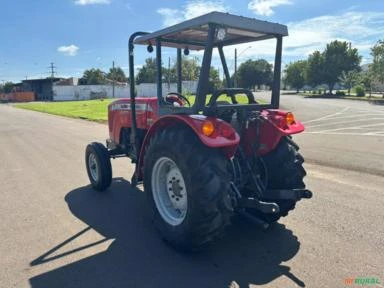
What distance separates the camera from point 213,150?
3.57 m

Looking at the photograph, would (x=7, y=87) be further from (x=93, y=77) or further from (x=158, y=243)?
(x=158, y=243)

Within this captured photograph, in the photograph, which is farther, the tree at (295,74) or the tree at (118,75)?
the tree at (118,75)

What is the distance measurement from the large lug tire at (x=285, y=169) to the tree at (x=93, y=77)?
9617cm

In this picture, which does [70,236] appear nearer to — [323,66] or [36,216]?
[36,216]

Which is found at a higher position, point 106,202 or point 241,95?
point 241,95

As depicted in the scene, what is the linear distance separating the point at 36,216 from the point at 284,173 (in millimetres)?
3396

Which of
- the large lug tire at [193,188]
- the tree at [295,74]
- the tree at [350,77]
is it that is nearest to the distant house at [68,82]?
the tree at [295,74]

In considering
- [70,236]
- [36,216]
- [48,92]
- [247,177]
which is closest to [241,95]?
[247,177]

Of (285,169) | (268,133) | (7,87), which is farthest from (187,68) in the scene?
(7,87)

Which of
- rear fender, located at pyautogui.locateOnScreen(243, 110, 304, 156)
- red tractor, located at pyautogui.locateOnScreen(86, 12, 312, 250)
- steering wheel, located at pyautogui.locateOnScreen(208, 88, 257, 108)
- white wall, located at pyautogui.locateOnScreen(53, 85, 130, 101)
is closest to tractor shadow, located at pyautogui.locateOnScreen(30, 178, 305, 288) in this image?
red tractor, located at pyautogui.locateOnScreen(86, 12, 312, 250)

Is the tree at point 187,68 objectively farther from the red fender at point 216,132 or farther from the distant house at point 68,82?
the distant house at point 68,82

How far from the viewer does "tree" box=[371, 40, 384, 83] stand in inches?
1697

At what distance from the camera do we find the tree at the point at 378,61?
43.1 m

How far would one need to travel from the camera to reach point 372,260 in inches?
143
